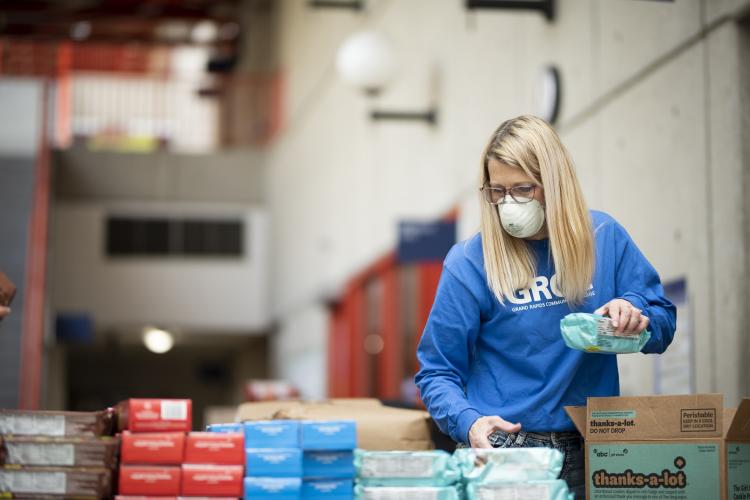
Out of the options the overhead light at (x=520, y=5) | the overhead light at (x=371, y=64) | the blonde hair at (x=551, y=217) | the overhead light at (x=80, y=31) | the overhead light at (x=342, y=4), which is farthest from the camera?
the overhead light at (x=80, y=31)

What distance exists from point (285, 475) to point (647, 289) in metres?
0.88

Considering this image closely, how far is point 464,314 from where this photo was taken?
8.63ft

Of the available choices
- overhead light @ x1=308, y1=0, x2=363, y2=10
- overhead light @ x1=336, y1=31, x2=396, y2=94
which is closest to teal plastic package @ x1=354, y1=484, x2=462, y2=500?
overhead light @ x1=336, y1=31, x2=396, y2=94

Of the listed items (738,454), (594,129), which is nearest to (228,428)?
(738,454)

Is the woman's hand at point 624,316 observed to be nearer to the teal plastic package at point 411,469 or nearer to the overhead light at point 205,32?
the teal plastic package at point 411,469

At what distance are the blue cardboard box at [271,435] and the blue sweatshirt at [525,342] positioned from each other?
34 centimetres

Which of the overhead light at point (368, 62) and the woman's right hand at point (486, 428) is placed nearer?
the woman's right hand at point (486, 428)

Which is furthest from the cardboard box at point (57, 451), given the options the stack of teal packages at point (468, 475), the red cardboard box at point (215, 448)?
the stack of teal packages at point (468, 475)

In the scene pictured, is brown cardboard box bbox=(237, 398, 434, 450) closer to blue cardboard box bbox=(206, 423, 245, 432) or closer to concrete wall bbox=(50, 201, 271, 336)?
blue cardboard box bbox=(206, 423, 245, 432)

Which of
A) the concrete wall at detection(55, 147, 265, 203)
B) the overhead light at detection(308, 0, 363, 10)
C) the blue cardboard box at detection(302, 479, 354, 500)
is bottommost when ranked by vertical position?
the blue cardboard box at detection(302, 479, 354, 500)

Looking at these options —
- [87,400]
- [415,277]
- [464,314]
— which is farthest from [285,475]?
[87,400]

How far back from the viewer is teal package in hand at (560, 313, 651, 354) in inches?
93.1

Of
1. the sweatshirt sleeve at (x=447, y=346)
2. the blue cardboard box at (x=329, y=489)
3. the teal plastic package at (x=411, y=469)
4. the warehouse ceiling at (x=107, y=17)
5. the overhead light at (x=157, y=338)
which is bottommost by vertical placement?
the blue cardboard box at (x=329, y=489)

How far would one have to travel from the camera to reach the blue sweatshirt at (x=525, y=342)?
2.58 m
